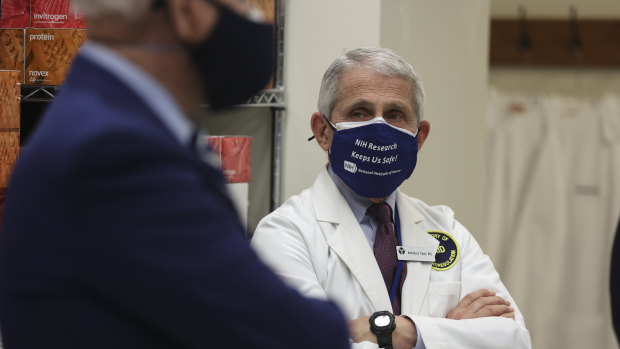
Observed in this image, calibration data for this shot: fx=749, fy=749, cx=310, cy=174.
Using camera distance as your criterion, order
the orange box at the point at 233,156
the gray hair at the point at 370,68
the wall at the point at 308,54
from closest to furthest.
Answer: the gray hair at the point at 370,68 → the orange box at the point at 233,156 → the wall at the point at 308,54

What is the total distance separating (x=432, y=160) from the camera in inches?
111

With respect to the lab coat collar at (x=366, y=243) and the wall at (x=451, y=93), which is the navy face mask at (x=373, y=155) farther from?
the wall at (x=451, y=93)

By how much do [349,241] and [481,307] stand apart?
0.36m

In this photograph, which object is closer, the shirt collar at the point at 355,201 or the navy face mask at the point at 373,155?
the navy face mask at the point at 373,155

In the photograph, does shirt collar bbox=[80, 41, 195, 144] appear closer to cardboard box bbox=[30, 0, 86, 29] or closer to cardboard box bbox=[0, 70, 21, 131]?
cardboard box bbox=[0, 70, 21, 131]

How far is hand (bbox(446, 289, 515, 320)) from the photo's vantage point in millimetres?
1841

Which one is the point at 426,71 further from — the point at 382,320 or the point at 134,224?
the point at 134,224

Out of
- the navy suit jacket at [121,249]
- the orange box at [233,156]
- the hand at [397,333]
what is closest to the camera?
the navy suit jacket at [121,249]

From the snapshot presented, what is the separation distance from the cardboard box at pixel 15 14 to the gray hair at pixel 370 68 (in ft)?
3.19

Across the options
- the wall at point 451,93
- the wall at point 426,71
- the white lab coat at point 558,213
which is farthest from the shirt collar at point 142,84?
the white lab coat at point 558,213

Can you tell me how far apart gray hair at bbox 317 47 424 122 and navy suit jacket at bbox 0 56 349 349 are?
50.6 inches

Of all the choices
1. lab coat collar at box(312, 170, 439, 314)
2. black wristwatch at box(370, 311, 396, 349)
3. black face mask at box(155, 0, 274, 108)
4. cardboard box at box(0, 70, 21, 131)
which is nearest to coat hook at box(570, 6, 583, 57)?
lab coat collar at box(312, 170, 439, 314)

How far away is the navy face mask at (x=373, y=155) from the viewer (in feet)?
6.07

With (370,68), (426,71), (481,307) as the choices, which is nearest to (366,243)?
(481,307)
